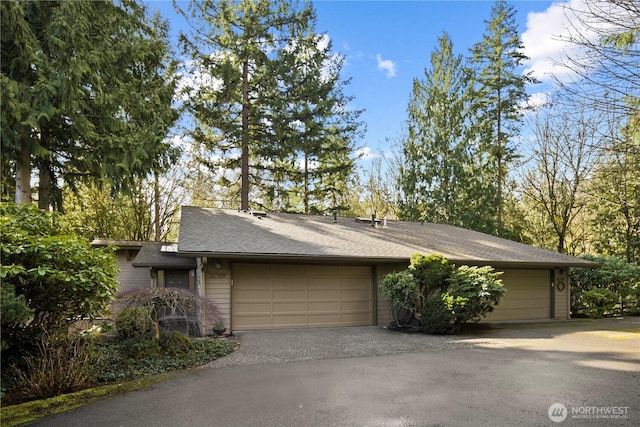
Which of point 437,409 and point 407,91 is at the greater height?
point 407,91

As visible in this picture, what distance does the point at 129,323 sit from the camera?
767 centimetres

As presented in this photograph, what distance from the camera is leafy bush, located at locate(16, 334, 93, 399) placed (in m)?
4.84

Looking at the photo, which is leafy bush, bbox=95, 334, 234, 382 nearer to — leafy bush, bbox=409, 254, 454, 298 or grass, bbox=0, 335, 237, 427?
grass, bbox=0, 335, 237, 427

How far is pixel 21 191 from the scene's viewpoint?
9.95 m

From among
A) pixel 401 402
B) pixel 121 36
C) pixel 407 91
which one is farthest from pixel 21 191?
pixel 407 91

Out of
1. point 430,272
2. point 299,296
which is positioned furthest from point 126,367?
point 430,272

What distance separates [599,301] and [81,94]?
16.5 meters

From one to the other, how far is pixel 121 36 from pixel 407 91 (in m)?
13.8

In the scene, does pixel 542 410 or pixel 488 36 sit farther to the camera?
pixel 488 36

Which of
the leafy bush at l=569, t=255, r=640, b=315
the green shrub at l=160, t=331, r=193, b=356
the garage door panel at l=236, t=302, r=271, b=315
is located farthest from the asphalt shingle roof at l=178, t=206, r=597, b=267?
the green shrub at l=160, t=331, r=193, b=356

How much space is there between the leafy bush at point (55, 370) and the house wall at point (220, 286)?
423 cm

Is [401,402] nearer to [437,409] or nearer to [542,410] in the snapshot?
[437,409]

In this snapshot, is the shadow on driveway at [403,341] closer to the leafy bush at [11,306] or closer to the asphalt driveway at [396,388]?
the asphalt driveway at [396,388]

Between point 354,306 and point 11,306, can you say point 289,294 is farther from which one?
point 11,306
